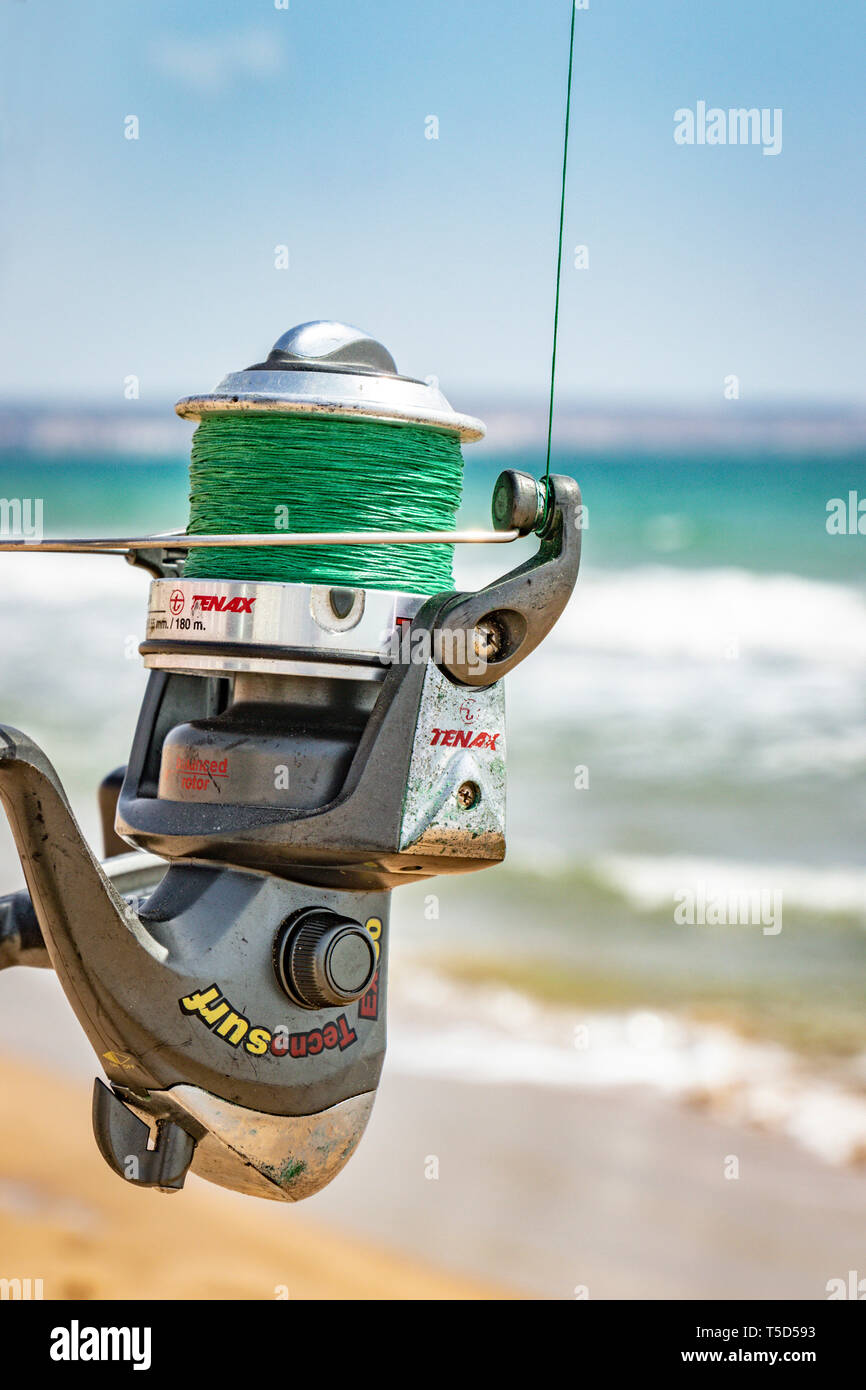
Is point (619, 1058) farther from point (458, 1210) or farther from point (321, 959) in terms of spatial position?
point (321, 959)

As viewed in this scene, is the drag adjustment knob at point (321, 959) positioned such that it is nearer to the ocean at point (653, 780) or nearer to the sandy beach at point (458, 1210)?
the sandy beach at point (458, 1210)

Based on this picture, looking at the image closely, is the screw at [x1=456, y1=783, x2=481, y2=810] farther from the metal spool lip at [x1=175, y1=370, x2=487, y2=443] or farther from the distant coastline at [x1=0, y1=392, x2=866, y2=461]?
the distant coastline at [x1=0, y1=392, x2=866, y2=461]

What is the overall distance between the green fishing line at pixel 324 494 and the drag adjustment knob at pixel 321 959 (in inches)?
14.2

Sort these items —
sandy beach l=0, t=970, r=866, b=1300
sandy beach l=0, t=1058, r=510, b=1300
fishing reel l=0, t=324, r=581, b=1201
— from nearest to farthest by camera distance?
fishing reel l=0, t=324, r=581, b=1201, sandy beach l=0, t=1058, r=510, b=1300, sandy beach l=0, t=970, r=866, b=1300

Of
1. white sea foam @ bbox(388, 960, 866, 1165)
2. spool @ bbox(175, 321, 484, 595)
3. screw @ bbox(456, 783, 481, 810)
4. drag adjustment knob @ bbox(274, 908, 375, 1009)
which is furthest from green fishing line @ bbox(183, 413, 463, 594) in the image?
white sea foam @ bbox(388, 960, 866, 1165)

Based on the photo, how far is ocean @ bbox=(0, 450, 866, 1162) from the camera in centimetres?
612

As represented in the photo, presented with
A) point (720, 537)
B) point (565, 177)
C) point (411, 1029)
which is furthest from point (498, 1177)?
point (720, 537)

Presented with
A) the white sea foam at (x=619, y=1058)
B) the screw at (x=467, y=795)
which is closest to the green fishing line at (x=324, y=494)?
the screw at (x=467, y=795)

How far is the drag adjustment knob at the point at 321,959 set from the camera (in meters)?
1.87

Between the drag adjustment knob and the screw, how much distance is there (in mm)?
182

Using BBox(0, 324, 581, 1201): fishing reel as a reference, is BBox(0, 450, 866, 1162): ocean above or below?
below

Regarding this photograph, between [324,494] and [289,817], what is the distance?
351mm

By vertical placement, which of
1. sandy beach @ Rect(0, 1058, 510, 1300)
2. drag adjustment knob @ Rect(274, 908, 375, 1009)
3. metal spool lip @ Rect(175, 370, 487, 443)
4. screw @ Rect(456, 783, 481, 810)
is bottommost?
sandy beach @ Rect(0, 1058, 510, 1300)

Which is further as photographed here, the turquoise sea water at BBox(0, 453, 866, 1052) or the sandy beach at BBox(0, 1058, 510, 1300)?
the turquoise sea water at BBox(0, 453, 866, 1052)
